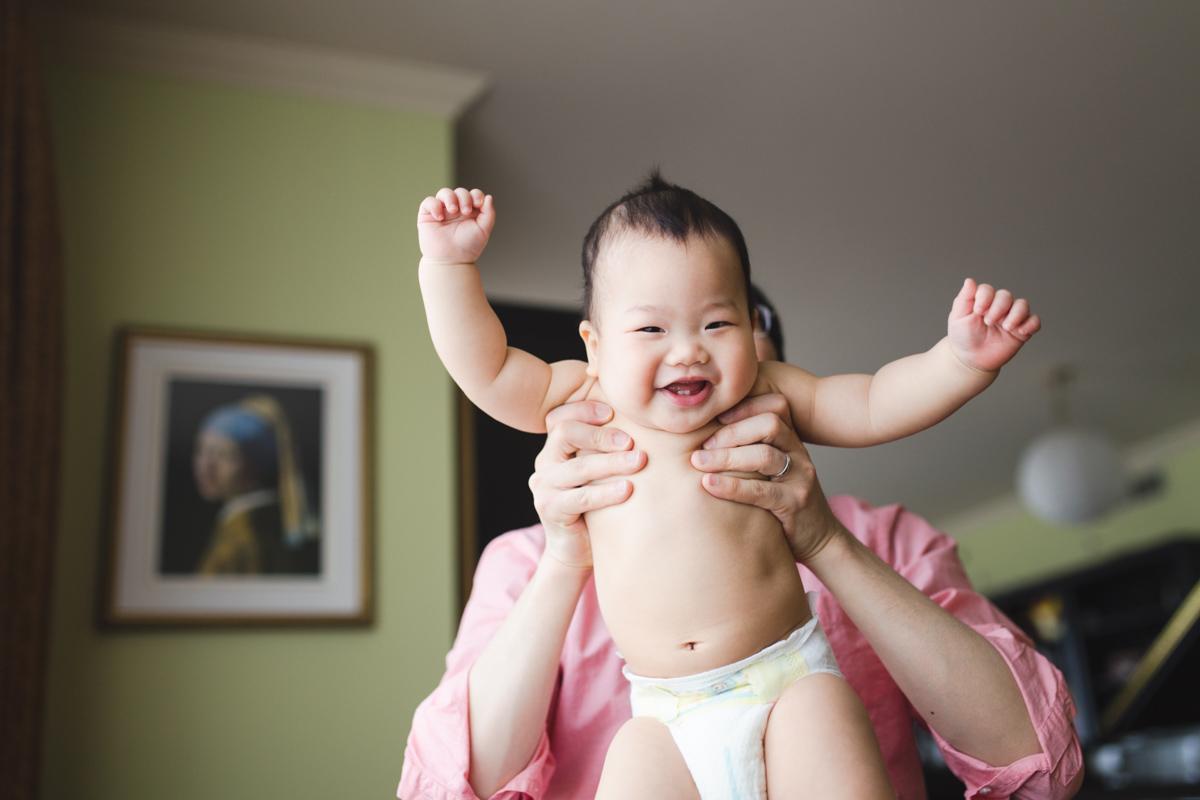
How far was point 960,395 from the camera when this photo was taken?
87cm

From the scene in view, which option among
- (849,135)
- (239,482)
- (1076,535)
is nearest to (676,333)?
(239,482)

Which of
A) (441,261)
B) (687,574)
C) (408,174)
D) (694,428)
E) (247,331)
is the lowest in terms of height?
(687,574)

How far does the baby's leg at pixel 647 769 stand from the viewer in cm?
81

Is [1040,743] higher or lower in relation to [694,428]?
lower

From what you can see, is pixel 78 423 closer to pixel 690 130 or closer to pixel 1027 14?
pixel 690 130

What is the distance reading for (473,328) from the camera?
90 centimetres

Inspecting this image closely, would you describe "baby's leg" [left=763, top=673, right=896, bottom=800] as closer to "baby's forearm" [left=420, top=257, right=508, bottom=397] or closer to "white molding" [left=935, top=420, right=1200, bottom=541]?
"baby's forearm" [left=420, top=257, right=508, bottom=397]

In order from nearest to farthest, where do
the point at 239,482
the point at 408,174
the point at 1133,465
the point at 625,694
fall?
the point at 625,694
the point at 239,482
the point at 408,174
the point at 1133,465

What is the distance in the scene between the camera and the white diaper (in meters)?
0.81

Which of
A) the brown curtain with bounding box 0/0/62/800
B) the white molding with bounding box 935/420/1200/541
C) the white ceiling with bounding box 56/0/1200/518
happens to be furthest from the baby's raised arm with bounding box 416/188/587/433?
the white molding with bounding box 935/420/1200/541

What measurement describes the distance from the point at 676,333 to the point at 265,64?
2069 millimetres

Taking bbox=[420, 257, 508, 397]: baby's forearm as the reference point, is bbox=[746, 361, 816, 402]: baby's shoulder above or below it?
below

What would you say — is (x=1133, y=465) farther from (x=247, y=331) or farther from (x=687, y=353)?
(x=687, y=353)

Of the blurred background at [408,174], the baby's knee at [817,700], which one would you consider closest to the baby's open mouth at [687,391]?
the baby's knee at [817,700]
